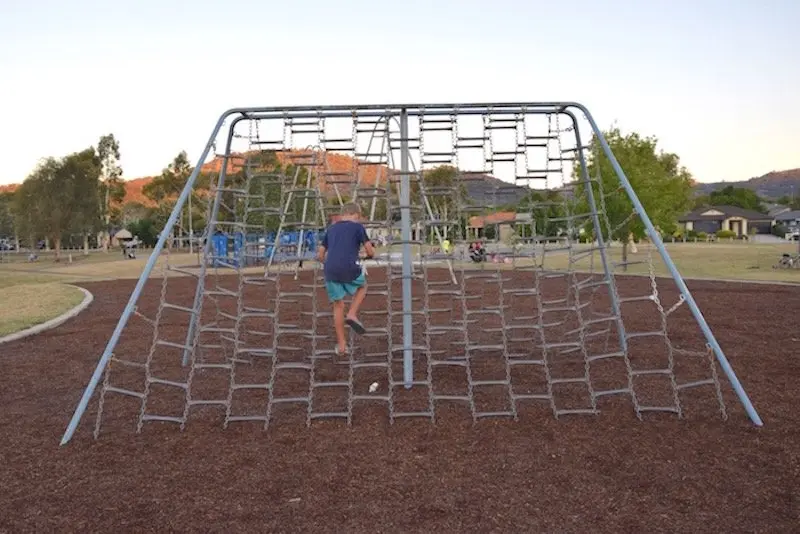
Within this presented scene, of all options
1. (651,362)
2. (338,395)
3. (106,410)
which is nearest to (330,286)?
(338,395)

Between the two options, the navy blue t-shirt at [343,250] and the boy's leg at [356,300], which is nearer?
the navy blue t-shirt at [343,250]

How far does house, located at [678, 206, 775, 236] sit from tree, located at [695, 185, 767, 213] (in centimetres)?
2411

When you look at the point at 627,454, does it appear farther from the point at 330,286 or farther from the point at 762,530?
the point at 330,286

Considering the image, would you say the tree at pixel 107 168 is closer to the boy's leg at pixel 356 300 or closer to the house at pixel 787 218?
the boy's leg at pixel 356 300

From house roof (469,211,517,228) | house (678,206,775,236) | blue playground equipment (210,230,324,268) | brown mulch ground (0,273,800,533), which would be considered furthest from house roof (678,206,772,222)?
brown mulch ground (0,273,800,533)

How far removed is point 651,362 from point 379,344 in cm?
403

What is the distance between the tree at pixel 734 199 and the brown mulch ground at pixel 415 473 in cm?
18192

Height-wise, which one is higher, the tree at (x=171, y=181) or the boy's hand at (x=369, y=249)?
the tree at (x=171, y=181)

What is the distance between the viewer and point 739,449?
19.3 ft

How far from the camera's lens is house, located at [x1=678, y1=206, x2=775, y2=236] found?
472 feet

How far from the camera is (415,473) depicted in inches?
215

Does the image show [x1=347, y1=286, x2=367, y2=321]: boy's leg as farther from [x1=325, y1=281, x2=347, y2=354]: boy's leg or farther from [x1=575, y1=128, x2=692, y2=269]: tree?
[x1=575, y1=128, x2=692, y2=269]: tree

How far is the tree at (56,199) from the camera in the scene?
6731 centimetres

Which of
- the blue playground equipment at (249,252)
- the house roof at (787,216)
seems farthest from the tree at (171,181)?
the house roof at (787,216)
